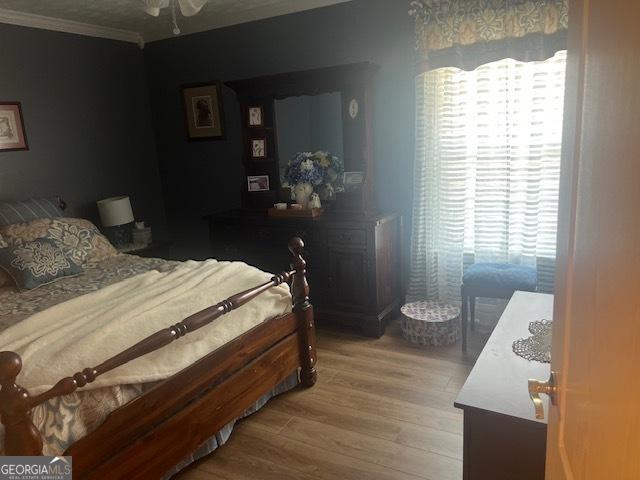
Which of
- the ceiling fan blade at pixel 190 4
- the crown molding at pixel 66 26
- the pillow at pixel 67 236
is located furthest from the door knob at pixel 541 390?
the crown molding at pixel 66 26

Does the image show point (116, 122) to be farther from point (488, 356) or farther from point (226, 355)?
point (488, 356)

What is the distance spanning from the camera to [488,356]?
1.79 metres

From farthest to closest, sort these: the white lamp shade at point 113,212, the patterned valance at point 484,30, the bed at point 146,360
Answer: the white lamp shade at point 113,212 < the patterned valance at point 484,30 < the bed at point 146,360

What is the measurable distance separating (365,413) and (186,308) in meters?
1.09

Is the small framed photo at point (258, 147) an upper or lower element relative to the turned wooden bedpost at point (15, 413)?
upper

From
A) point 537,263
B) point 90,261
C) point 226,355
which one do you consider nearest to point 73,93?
point 90,261

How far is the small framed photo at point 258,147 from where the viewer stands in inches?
Result: 156

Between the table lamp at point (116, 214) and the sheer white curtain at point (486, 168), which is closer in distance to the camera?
the sheer white curtain at point (486, 168)

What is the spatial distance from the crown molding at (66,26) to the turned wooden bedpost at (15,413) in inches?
126

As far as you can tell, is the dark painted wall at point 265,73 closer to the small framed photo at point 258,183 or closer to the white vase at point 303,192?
the small framed photo at point 258,183

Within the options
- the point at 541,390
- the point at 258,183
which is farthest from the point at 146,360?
the point at 258,183

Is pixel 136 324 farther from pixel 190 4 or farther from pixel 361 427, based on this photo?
pixel 190 4

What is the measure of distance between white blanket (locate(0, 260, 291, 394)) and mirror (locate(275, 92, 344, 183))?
4.68 feet

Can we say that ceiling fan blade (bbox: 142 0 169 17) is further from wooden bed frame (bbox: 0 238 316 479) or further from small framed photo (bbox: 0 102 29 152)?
small framed photo (bbox: 0 102 29 152)
